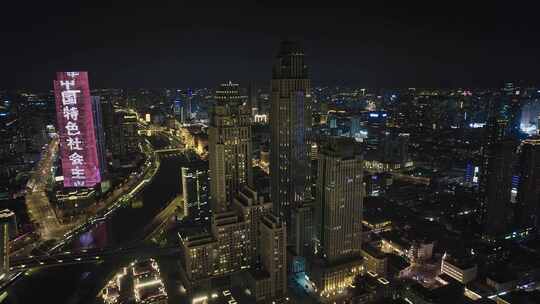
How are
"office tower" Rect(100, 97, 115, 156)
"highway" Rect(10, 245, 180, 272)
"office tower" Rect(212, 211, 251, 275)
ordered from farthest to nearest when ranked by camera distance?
"office tower" Rect(100, 97, 115, 156) < "highway" Rect(10, 245, 180, 272) < "office tower" Rect(212, 211, 251, 275)

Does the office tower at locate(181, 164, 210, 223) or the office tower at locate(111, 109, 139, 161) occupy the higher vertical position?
the office tower at locate(111, 109, 139, 161)

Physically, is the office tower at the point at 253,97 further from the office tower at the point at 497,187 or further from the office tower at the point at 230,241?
the office tower at the point at 230,241

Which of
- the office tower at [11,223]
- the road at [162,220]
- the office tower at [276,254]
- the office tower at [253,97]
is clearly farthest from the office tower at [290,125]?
the office tower at [253,97]

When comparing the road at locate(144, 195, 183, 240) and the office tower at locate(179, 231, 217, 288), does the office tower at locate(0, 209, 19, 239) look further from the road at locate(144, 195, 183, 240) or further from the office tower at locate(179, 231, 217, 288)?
the office tower at locate(179, 231, 217, 288)

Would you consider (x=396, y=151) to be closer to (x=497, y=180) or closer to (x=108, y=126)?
(x=497, y=180)

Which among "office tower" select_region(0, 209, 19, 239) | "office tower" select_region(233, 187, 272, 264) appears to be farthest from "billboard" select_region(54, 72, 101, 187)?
"office tower" select_region(233, 187, 272, 264)

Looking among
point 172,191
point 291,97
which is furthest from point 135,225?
point 291,97
